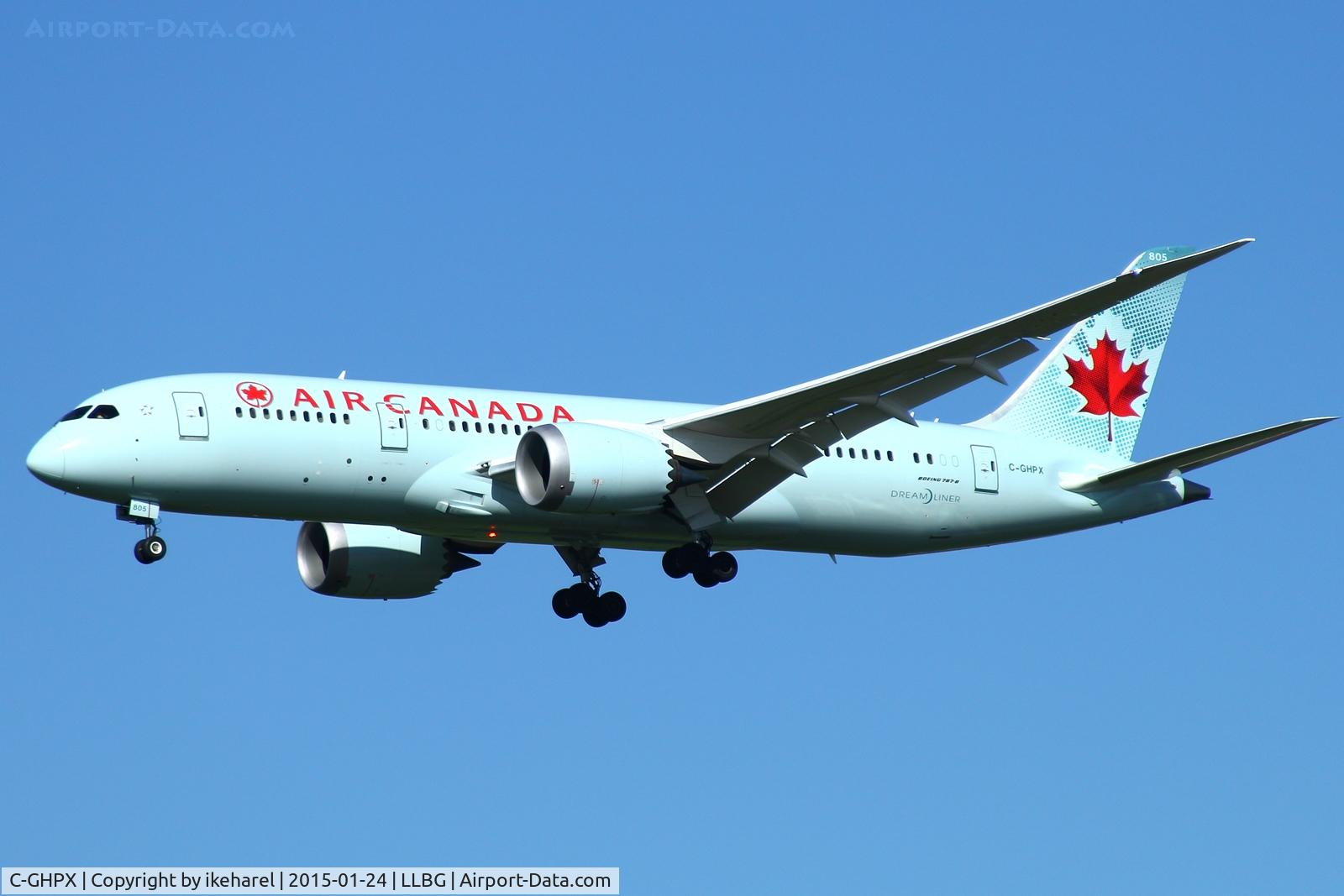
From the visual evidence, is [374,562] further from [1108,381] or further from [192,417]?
[1108,381]

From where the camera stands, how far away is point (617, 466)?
3372 cm

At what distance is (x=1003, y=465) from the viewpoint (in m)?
39.3

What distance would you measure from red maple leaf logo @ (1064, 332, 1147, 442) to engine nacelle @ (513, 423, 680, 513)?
11453 millimetres

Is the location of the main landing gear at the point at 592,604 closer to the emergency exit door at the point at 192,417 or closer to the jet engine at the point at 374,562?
the jet engine at the point at 374,562

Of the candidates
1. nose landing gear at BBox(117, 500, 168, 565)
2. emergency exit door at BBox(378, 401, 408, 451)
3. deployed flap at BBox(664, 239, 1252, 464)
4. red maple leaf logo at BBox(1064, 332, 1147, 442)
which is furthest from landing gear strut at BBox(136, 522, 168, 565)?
red maple leaf logo at BBox(1064, 332, 1147, 442)

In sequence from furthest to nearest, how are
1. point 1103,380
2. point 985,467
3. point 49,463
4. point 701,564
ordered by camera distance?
1. point 1103,380
2. point 985,467
3. point 701,564
4. point 49,463

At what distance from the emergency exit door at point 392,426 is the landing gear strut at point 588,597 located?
6.41 meters

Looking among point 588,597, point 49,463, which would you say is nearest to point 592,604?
point 588,597

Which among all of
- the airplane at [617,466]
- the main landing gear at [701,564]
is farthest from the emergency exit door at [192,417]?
the main landing gear at [701,564]

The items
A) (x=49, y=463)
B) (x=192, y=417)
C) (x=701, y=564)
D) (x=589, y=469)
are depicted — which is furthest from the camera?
(x=701, y=564)

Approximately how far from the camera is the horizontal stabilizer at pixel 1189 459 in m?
32.9

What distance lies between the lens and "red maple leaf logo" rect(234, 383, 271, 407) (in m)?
33.3

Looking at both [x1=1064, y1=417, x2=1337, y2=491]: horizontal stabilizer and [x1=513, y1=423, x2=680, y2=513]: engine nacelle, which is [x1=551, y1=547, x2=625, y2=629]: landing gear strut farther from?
[x1=1064, y1=417, x2=1337, y2=491]: horizontal stabilizer

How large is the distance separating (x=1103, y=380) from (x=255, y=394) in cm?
1839
